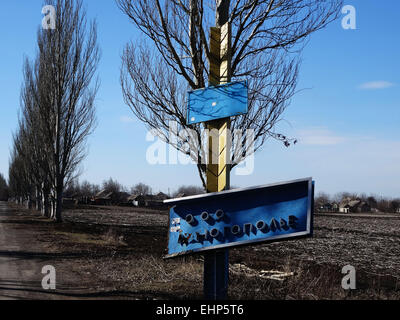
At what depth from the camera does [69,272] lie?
8.75 m

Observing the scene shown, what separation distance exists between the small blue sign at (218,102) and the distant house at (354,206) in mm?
96118

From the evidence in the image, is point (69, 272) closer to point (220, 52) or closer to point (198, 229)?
point (198, 229)

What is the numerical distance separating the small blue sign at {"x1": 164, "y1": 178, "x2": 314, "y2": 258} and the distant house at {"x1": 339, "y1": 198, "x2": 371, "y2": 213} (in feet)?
316


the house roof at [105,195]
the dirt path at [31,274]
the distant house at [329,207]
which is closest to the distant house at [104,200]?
the house roof at [105,195]

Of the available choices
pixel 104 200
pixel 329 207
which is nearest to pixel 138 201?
pixel 104 200

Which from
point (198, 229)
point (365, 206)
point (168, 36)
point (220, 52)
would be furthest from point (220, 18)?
point (365, 206)

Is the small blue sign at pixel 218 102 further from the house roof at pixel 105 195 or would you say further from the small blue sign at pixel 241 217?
the house roof at pixel 105 195

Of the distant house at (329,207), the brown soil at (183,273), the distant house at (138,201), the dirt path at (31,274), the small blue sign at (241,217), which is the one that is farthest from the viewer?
the distant house at (329,207)

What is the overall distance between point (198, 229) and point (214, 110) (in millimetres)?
1719

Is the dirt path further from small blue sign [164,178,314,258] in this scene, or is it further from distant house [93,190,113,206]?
distant house [93,190,113,206]

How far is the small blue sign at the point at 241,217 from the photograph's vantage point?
480 centimetres

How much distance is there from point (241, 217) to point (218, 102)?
5.57 ft

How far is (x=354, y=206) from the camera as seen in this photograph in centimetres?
9769

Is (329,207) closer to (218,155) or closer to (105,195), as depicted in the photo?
(105,195)
